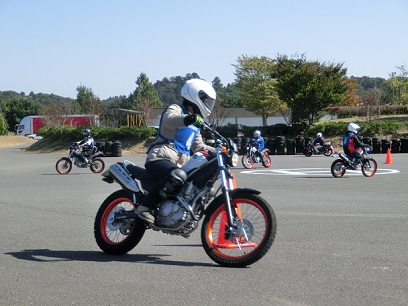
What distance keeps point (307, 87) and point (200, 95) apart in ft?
144

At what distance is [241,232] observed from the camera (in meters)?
6.45

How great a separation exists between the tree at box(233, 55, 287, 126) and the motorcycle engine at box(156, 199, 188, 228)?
63051 millimetres

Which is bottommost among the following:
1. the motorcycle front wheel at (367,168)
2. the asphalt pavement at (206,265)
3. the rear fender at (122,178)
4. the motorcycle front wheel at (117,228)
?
the motorcycle front wheel at (367,168)

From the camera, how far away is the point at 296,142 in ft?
132

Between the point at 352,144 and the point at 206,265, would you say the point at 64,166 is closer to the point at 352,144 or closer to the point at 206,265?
the point at 352,144

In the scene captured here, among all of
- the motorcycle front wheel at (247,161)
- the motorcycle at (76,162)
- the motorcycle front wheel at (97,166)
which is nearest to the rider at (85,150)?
the motorcycle at (76,162)

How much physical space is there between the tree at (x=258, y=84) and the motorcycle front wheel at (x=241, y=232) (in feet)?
207

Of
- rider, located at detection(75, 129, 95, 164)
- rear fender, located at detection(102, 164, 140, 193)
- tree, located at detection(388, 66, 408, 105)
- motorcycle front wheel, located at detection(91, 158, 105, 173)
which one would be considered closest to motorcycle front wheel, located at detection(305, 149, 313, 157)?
rider, located at detection(75, 129, 95, 164)

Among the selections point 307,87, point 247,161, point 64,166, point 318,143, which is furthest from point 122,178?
point 307,87

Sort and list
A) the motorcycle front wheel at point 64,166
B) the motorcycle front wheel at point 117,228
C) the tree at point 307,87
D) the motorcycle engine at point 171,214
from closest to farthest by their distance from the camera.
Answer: the motorcycle engine at point 171,214
the motorcycle front wheel at point 117,228
the motorcycle front wheel at point 64,166
the tree at point 307,87

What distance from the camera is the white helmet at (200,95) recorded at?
6836 mm

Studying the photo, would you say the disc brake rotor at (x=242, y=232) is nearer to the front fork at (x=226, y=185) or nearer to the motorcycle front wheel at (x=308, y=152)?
A: the front fork at (x=226, y=185)

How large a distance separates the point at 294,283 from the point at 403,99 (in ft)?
272

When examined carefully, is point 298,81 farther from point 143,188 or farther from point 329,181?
point 143,188
